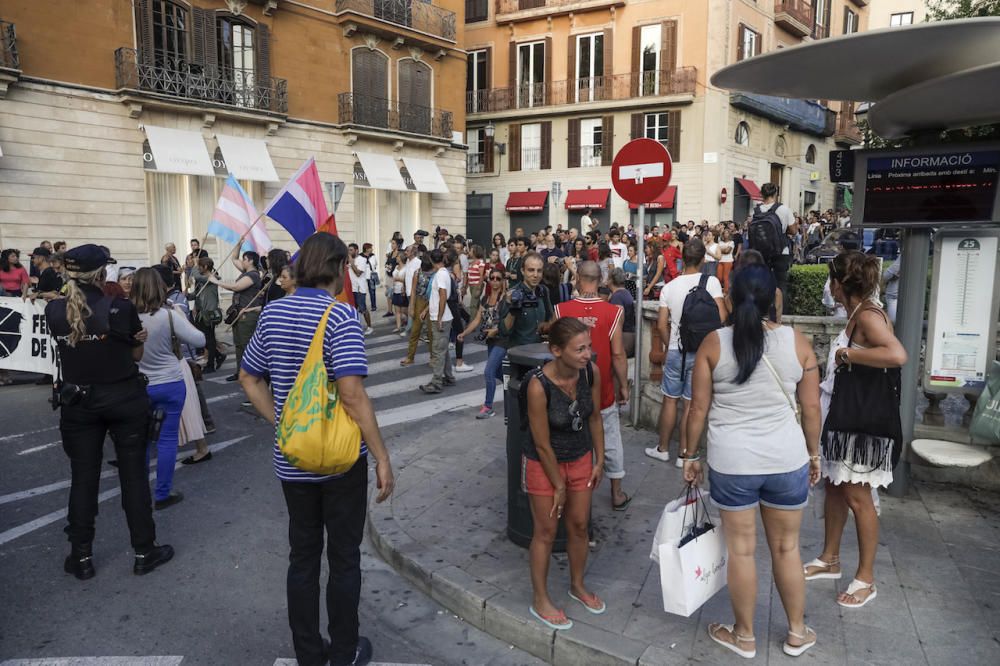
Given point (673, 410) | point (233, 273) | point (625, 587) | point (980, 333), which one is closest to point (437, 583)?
point (625, 587)

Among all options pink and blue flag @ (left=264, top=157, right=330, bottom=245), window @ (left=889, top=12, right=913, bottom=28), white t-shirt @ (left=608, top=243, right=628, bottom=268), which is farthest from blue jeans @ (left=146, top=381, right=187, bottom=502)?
window @ (left=889, top=12, right=913, bottom=28)

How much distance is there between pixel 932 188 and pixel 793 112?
29.5 meters

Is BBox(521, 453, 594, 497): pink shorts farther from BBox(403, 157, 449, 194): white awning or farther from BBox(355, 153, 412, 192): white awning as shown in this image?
BBox(403, 157, 449, 194): white awning

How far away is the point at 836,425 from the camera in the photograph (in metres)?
3.76

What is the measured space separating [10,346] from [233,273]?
32.5 ft

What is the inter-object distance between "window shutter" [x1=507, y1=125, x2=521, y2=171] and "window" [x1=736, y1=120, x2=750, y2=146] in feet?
29.8

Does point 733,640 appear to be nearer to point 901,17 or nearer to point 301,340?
point 301,340

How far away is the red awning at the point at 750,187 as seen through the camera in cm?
2802

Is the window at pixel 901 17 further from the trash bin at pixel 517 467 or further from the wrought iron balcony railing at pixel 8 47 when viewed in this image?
the trash bin at pixel 517 467

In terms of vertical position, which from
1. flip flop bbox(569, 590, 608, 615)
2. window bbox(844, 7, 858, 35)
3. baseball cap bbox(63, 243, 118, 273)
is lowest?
flip flop bbox(569, 590, 608, 615)

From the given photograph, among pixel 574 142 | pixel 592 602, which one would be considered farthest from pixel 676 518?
pixel 574 142

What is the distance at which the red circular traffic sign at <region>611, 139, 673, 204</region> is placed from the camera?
20.5ft

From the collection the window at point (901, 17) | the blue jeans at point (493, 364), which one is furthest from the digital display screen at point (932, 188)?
the window at point (901, 17)

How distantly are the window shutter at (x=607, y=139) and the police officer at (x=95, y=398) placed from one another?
26.2 m
